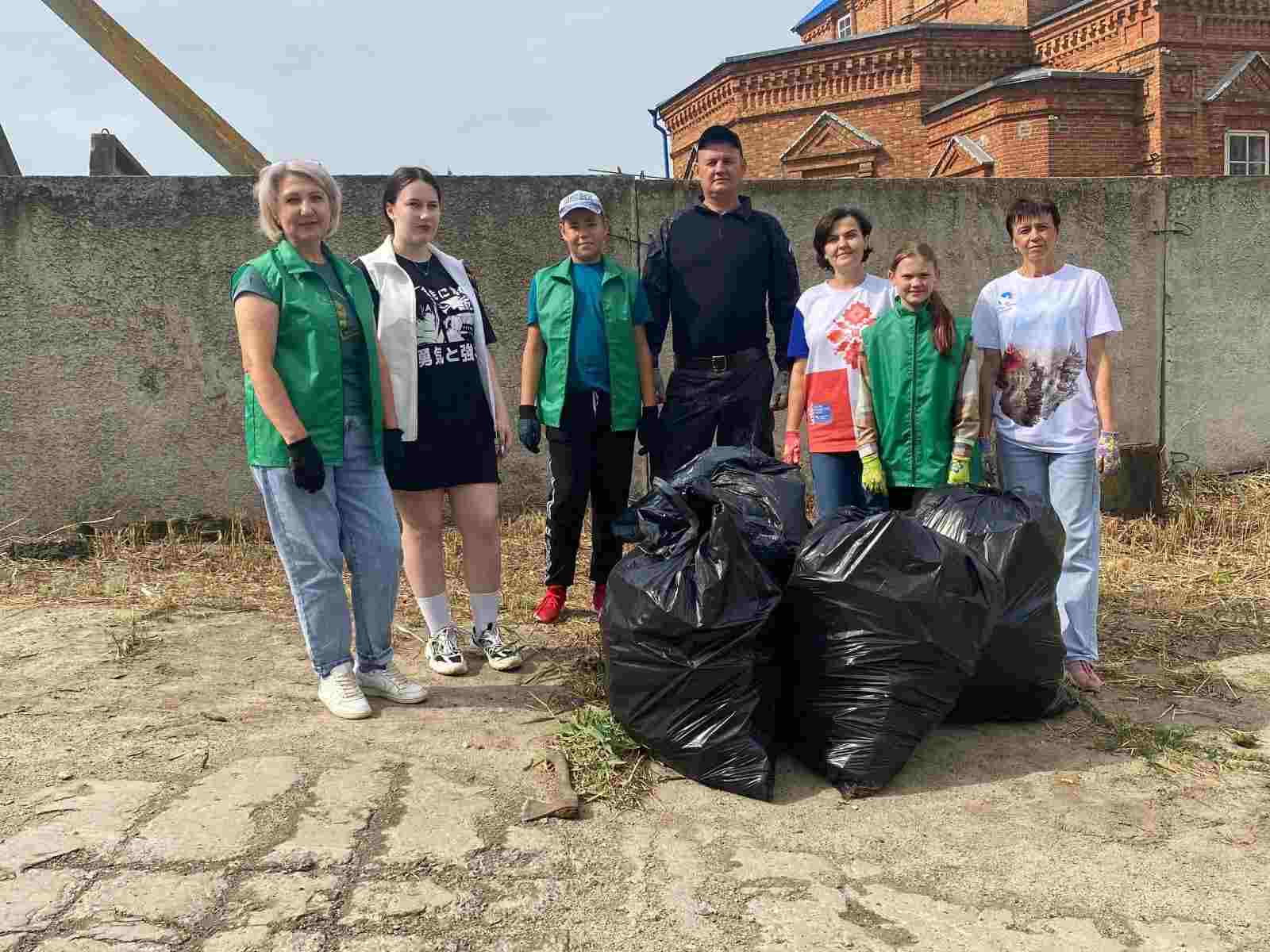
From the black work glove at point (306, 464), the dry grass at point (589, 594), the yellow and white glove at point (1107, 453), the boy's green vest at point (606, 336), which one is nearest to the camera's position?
the black work glove at point (306, 464)

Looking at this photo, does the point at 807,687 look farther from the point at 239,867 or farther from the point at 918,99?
the point at 918,99

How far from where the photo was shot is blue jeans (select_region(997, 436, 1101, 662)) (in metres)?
3.46

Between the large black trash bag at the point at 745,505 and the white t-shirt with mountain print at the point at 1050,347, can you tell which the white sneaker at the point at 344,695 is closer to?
the large black trash bag at the point at 745,505

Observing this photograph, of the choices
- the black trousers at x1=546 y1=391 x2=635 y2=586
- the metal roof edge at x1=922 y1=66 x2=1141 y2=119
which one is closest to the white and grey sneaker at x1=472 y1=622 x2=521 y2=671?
the black trousers at x1=546 y1=391 x2=635 y2=586

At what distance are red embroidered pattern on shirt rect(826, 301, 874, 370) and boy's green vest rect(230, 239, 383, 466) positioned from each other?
1716 millimetres

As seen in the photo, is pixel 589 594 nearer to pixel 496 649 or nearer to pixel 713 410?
pixel 496 649

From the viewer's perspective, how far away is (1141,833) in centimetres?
258

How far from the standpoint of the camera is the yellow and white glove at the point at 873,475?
135 inches

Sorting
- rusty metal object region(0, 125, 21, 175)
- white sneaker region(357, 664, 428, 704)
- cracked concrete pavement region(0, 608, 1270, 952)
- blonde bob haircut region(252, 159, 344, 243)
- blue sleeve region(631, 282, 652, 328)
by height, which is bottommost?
cracked concrete pavement region(0, 608, 1270, 952)

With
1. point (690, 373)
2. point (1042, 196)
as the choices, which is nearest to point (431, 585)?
point (690, 373)

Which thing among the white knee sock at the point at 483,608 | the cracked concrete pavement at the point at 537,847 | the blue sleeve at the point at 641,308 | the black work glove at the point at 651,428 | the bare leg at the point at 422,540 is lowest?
the cracked concrete pavement at the point at 537,847

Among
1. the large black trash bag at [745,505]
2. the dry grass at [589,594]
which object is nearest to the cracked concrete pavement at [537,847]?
the dry grass at [589,594]

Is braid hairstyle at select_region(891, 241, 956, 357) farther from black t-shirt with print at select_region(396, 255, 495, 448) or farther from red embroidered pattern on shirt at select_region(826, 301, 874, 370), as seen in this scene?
black t-shirt with print at select_region(396, 255, 495, 448)

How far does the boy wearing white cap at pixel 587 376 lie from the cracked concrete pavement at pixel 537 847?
1082 mm
